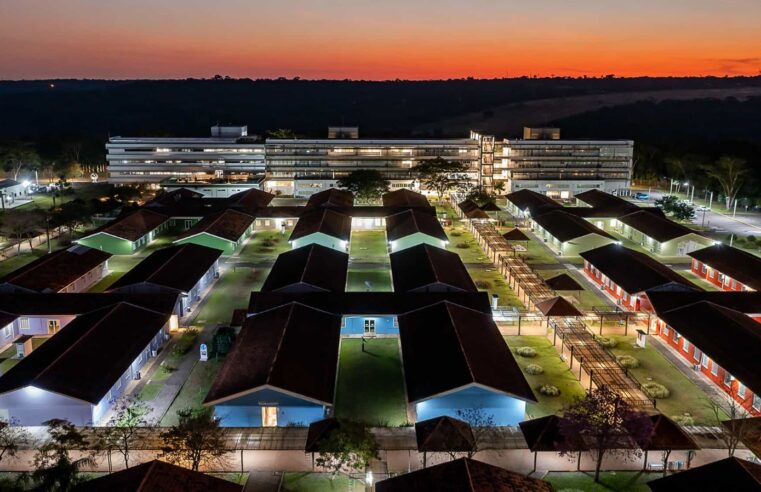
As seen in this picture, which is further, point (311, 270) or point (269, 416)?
Result: point (311, 270)

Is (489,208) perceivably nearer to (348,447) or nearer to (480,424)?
(480,424)

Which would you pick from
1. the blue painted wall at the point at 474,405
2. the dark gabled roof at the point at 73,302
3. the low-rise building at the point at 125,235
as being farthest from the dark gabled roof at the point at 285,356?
the low-rise building at the point at 125,235

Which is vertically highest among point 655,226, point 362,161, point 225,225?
point 362,161

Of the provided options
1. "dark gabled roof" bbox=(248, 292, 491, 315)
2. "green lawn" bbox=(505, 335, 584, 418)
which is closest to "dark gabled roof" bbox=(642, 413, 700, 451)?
"green lawn" bbox=(505, 335, 584, 418)

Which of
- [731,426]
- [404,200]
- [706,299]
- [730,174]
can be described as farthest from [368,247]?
[730,174]

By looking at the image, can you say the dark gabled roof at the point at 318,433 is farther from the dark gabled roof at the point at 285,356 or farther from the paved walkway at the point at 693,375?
the paved walkway at the point at 693,375

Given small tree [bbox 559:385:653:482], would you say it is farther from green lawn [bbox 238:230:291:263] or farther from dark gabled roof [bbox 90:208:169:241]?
dark gabled roof [bbox 90:208:169:241]
